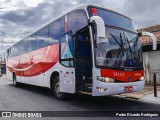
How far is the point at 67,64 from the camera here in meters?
9.52

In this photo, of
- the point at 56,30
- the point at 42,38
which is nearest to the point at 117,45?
the point at 56,30

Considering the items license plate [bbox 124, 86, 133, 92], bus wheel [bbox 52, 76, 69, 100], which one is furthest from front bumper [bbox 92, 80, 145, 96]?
bus wheel [bbox 52, 76, 69, 100]

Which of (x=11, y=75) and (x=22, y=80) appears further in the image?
(x=11, y=75)

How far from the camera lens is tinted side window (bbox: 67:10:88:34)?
867cm

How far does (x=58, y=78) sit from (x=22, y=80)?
7099mm

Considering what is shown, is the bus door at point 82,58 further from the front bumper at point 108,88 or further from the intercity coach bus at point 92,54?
the front bumper at point 108,88

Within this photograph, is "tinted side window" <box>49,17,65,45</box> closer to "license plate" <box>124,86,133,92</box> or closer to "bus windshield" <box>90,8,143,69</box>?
"bus windshield" <box>90,8,143,69</box>

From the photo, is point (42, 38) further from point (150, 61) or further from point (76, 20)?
point (150, 61)

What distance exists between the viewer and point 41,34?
42.7 ft

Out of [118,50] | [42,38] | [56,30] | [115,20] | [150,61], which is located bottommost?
[150,61]

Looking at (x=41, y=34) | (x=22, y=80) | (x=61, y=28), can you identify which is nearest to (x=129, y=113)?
(x=61, y=28)

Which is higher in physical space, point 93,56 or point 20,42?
point 20,42

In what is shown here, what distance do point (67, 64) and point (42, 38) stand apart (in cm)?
381

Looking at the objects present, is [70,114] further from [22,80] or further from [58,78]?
[22,80]
